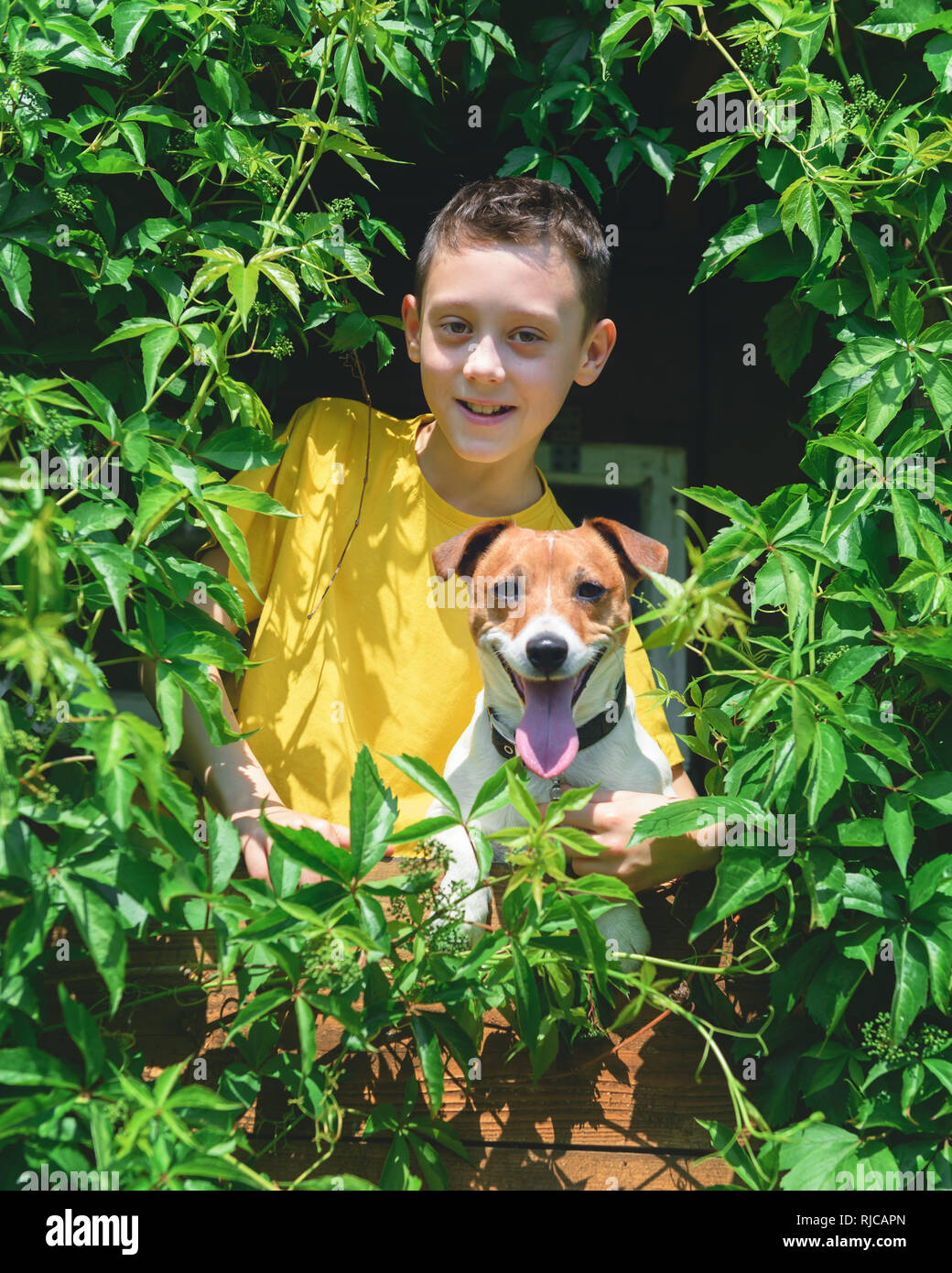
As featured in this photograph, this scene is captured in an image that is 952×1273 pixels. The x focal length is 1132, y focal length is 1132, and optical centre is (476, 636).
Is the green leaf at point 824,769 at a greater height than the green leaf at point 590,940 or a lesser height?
greater

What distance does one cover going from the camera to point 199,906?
1.69 metres

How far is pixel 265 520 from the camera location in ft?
8.14

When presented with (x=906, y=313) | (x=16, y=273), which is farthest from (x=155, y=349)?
(x=906, y=313)

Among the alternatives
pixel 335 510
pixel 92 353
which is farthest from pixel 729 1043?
pixel 92 353

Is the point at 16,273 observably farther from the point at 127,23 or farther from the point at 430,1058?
the point at 430,1058

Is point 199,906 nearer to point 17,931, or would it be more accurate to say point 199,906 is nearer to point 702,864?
point 17,931

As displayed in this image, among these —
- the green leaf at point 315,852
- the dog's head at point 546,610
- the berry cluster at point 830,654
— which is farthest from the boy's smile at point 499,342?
the green leaf at point 315,852

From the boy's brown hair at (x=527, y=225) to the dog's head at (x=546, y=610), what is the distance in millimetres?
618

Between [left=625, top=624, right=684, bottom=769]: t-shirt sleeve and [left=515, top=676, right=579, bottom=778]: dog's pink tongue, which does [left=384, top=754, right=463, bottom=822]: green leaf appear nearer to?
[left=515, top=676, right=579, bottom=778]: dog's pink tongue

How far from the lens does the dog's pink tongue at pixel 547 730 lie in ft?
6.00

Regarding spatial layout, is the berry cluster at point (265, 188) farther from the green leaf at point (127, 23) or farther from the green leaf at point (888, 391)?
the green leaf at point (888, 391)

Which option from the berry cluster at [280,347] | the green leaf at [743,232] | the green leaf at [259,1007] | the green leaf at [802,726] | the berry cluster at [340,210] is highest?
the berry cluster at [340,210]

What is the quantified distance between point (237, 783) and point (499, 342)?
3.30ft

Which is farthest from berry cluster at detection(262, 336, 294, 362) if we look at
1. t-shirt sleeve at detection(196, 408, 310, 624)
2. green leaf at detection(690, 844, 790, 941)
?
green leaf at detection(690, 844, 790, 941)
